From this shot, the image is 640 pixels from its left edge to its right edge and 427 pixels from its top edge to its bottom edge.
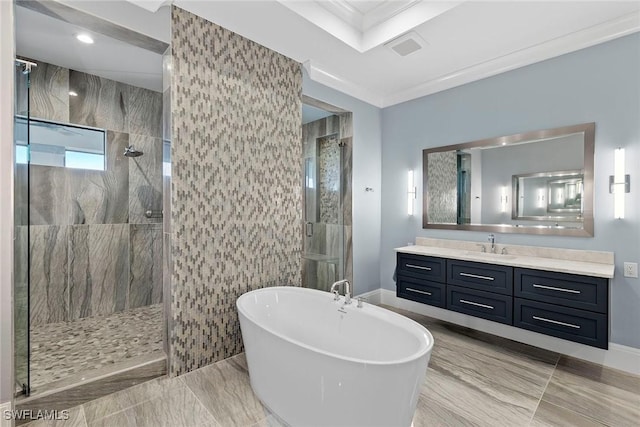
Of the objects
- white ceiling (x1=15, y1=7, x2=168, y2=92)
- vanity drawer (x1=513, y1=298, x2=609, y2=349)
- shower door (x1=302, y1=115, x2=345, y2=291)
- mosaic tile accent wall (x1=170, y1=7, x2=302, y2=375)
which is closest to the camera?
vanity drawer (x1=513, y1=298, x2=609, y2=349)

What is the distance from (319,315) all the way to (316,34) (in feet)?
7.55

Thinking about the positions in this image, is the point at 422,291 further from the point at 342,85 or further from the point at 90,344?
the point at 90,344

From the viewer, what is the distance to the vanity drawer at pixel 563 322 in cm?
212

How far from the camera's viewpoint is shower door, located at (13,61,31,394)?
5.87 feet

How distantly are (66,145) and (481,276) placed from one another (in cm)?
430

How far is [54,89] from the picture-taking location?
9.96 ft

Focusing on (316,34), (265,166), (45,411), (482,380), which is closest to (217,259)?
(265,166)

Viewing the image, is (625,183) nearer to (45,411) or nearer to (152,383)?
(152,383)

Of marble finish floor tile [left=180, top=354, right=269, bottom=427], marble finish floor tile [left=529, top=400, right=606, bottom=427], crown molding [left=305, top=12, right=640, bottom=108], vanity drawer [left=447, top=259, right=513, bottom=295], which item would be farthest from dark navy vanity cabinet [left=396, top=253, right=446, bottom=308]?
crown molding [left=305, top=12, right=640, bottom=108]

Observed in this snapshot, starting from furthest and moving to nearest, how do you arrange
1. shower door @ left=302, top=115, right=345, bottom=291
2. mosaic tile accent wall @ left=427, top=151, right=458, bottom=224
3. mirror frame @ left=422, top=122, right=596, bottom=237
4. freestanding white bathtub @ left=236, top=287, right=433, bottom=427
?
shower door @ left=302, top=115, right=345, bottom=291, mosaic tile accent wall @ left=427, top=151, right=458, bottom=224, mirror frame @ left=422, top=122, right=596, bottom=237, freestanding white bathtub @ left=236, top=287, right=433, bottom=427

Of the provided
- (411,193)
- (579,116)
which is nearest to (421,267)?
(411,193)

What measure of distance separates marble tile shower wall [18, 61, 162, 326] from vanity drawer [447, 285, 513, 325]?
3411mm

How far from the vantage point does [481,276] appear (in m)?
2.69

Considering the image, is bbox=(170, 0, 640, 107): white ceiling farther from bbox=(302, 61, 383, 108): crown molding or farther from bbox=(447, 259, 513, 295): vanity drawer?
bbox=(447, 259, 513, 295): vanity drawer
